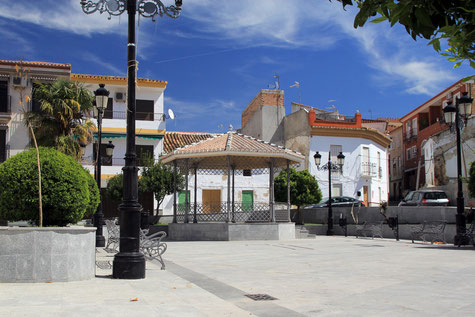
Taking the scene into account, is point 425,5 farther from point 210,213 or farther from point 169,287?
point 210,213

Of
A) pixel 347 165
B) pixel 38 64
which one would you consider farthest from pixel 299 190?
pixel 38 64

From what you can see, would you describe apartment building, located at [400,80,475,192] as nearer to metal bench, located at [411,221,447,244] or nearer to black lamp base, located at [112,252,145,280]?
metal bench, located at [411,221,447,244]

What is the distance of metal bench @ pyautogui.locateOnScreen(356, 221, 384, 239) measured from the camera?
21.4m

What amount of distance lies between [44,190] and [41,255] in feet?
3.45

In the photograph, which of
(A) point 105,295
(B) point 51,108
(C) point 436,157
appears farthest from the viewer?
(C) point 436,157

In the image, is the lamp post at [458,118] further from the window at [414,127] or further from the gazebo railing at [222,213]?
the window at [414,127]

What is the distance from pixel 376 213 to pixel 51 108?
1662cm

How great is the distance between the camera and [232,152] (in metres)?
18.7

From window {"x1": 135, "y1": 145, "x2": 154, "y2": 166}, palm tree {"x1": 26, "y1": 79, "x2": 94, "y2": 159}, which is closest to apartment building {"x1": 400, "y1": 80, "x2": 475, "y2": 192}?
window {"x1": 135, "y1": 145, "x2": 154, "y2": 166}

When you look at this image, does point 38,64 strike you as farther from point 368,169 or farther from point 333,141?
point 368,169

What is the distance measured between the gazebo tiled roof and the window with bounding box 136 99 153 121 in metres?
14.5

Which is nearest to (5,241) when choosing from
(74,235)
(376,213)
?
(74,235)

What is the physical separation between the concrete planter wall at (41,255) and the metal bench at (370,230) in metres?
16.0

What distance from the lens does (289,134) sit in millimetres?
41719
